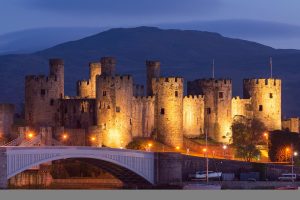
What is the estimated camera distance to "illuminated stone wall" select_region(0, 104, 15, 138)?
319ft

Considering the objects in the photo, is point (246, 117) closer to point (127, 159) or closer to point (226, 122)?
point (226, 122)

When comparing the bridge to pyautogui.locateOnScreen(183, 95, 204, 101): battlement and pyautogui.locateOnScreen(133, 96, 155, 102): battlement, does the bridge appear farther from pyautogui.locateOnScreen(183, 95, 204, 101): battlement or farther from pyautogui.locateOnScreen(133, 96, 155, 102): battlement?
pyautogui.locateOnScreen(183, 95, 204, 101): battlement

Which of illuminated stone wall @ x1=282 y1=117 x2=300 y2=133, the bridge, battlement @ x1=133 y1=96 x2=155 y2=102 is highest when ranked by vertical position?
battlement @ x1=133 y1=96 x2=155 y2=102

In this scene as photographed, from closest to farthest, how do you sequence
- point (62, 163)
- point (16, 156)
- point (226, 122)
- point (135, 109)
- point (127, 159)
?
point (16, 156) < point (127, 159) < point (62, 163) < point (135, 109) < point (226, 122)

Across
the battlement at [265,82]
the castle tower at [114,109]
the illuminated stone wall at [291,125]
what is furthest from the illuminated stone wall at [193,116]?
the illuminated stone wall at [291,125]

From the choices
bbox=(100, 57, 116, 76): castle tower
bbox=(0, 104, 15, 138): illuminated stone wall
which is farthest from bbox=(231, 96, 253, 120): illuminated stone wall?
bbox=(0, 104, 15, 138): illuminated stone wall

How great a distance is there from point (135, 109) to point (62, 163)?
9280 millimetres

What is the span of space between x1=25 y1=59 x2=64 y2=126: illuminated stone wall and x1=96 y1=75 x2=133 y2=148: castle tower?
4.82 meters

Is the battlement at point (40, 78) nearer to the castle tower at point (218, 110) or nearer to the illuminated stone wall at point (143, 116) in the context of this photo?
the illuminated stone wall at point (143, 116)

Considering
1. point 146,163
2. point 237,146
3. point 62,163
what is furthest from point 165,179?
point 237,146

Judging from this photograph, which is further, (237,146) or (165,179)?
(237,146)

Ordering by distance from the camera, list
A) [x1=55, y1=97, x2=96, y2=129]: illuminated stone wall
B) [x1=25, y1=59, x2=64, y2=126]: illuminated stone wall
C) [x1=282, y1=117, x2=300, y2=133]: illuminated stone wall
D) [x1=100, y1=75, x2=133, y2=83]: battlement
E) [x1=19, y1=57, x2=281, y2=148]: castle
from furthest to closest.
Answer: [x1=282, y1=117, x2=300, y2=133]: illuminated stone wall < [x1=25, y1=59, x2=64, y2=126]: illuminated stone wall < [x1=55, y1=97, x2=96, y2=129]: illuminated stone wall < [x1=100, y1=75, x2=133, y2=83]: battlement < [x1=19, y1=57, x2=281, y2=148]: castle

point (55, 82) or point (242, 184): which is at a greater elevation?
point (55, 82)

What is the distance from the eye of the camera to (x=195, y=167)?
92.8 metres
